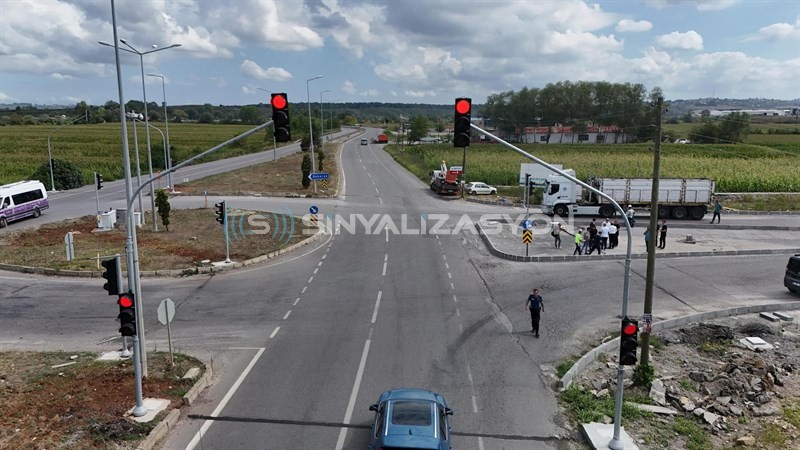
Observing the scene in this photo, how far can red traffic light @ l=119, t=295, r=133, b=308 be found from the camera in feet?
39.7

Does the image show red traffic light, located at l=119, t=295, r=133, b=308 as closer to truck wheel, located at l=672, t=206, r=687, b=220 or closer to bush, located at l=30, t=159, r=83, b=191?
truck wheel, located at l=672, t=206, r=687, b=220

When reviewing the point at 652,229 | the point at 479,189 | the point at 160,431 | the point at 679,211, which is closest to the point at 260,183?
the point at 479,189

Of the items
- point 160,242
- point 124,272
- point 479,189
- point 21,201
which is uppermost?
point 21,201

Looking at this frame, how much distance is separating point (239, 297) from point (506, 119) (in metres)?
145

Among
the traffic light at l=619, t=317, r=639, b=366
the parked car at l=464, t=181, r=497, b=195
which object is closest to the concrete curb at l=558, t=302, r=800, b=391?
the traffic light at l=619, t=317, r=639, b=366

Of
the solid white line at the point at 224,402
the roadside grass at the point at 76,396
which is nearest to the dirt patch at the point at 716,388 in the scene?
the solid white line at the point at 224,402

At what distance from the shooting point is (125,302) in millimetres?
12109

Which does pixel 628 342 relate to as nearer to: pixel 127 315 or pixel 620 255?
pixel 127 315

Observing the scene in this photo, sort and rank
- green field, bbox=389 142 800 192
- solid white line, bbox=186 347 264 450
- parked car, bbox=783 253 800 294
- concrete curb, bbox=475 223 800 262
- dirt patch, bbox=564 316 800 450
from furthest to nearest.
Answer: green field, bbox=389 142 800 192 < concrete curb, bbox=475 223 800 262 < parked car, bbox=783 253 800 294 < dirt patch, bbox=564 316 800 450 < solid white line, bbox=186 347 264 450

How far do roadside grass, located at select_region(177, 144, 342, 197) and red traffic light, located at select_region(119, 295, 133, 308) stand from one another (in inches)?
1379

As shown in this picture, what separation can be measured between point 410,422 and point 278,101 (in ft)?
21.7

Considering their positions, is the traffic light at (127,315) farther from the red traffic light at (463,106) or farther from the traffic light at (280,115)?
the red traffic light at (463,106)

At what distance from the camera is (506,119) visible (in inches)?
6211

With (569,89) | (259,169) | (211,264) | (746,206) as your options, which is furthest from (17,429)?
(569,89)
